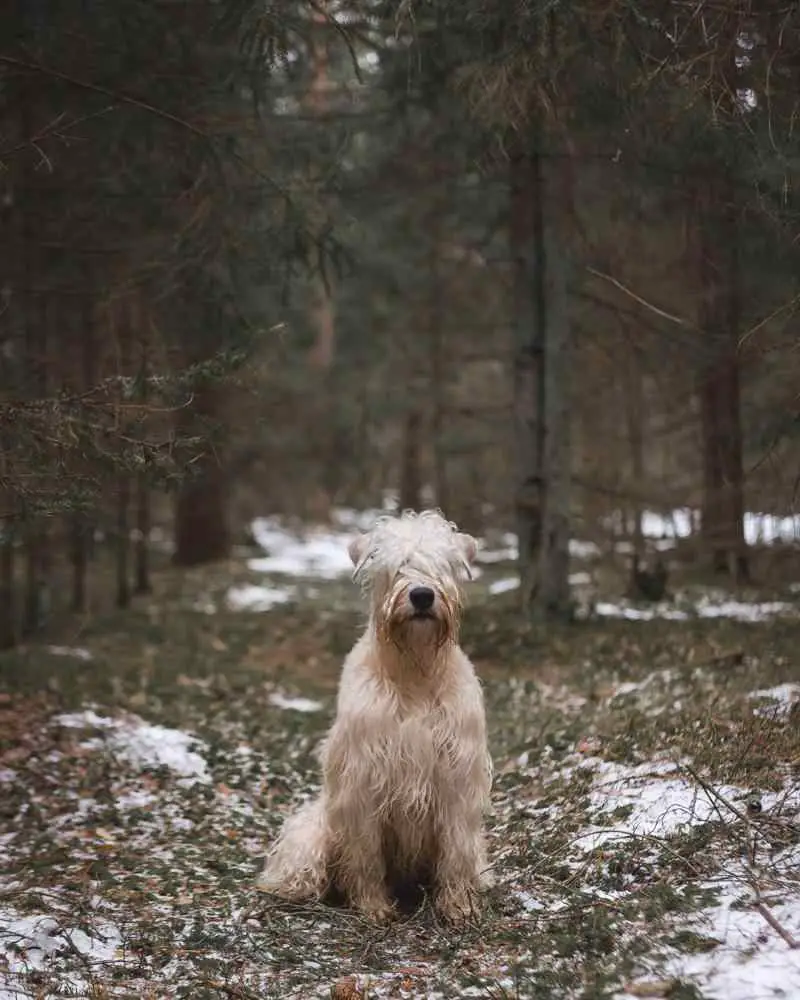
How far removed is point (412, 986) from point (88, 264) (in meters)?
9.67

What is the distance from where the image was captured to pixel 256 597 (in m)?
18.7

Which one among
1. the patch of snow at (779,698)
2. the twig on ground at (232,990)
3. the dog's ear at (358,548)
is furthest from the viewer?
the patch of snow at (779,698)

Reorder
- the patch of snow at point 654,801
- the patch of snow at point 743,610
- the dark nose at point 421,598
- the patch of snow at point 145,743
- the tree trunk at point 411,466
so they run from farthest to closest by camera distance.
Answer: the tree trunk at point 411,466, the patch of snow at point 743,610, the patch of snow at point 145,743, the patch of snow at point 654,801, the dark nose at point 421,598

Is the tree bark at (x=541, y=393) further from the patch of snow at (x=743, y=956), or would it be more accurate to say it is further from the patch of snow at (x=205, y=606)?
the patch of snow at (x=743, y=956)

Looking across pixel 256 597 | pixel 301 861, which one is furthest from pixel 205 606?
pixel 301 861

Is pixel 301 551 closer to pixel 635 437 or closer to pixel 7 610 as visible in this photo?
pixel 635 437

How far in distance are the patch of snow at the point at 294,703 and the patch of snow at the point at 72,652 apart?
2559mm

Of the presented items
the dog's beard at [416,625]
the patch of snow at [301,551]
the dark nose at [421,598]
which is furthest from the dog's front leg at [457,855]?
the patch of snow at [301,551]

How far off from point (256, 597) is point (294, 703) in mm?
7317

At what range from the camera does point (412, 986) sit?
4.84m

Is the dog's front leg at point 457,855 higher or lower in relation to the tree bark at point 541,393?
lower

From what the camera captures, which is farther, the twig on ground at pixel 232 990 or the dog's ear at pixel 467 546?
the dog's ear at pixel 467 546

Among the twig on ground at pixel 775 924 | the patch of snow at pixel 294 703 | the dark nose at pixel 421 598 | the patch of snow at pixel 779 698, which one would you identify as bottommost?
the patch of snow at pixel 294 703

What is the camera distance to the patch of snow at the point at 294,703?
36.8 ft
